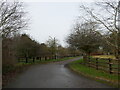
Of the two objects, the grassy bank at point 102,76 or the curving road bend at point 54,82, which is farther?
the grassy bank at point 102,76

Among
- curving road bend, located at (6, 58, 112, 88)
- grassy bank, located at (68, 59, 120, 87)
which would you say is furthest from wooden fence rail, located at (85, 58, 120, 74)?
curving road bend, located at (6, 58, 112, 88)

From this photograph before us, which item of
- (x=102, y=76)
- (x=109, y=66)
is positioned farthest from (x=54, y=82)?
(x=109, y=66)

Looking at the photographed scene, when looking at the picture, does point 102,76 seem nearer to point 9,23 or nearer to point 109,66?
point 109,66

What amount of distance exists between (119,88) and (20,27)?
11.5m

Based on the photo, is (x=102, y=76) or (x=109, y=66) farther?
(x=109, y=66)

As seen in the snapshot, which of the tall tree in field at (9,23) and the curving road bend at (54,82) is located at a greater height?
the tall tree in field at (9,23)

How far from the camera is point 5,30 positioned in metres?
13.1

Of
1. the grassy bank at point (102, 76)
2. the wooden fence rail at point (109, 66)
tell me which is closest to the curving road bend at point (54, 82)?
the grassy bank at point (102, 76)

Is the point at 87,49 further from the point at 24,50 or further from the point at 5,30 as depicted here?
the point at 5,30

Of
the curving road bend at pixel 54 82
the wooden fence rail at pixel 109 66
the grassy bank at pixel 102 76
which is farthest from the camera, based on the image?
the wooden fence rail at pixel 109 66

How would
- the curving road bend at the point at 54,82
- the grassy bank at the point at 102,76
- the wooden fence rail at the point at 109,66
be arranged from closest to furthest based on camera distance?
the curving road bend at the point at 54,82 < the grassy bank at the point at 102,76 < the wooden fence rail at the point at 109,66

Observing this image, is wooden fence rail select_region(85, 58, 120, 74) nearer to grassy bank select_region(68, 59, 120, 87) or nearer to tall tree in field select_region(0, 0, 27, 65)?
grassy bank select_region(68, 59, 120, 87)

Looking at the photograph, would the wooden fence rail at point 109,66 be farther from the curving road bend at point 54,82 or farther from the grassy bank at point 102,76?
the curving road bend at point 54,82

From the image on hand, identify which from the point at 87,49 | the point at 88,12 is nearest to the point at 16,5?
the point at 88,12
